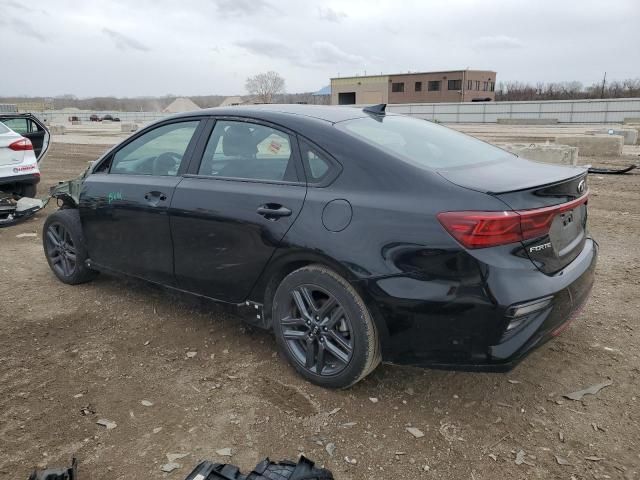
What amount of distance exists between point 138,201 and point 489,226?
256cm

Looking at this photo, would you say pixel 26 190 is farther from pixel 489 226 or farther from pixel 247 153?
pixel 489 226

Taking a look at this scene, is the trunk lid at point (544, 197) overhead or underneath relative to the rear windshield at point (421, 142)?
underneath

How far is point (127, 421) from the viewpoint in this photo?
2.83 m

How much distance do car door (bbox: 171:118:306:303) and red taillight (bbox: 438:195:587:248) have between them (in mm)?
896

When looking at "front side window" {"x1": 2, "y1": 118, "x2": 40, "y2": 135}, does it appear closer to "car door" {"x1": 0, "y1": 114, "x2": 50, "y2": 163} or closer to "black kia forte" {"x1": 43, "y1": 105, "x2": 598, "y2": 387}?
"car door" {"x1": 0, "y1": 114, "x2": 50, "y2": 163}

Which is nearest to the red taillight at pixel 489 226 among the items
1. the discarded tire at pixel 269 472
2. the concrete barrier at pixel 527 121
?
the discarded tire at pixel 269 472

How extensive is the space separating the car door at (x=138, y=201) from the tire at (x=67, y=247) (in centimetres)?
19

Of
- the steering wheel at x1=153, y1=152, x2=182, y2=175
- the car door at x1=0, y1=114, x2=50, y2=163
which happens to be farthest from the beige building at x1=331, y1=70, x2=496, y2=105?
the steering wheel at x1=153, y1=152, x2=182, y2=175

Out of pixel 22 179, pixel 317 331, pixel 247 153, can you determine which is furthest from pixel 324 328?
pixel 22 179

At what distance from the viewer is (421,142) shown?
10.6 ft

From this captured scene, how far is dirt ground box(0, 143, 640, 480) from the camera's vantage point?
251 cm

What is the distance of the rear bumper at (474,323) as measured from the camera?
246 cm

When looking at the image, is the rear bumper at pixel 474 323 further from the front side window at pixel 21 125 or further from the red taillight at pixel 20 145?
the front side window at pixel 21 125

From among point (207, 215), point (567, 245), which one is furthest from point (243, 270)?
point (567, 245)
